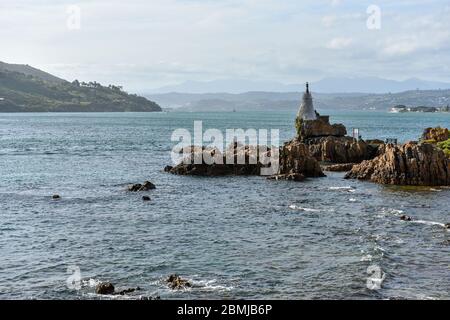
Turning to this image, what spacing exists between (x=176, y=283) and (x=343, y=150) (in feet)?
218

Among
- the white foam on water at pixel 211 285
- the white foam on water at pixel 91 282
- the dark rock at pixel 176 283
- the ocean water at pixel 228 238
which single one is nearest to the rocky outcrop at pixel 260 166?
the ocean water at pixel 228 238

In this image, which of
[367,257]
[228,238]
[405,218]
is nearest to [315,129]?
[405,218]

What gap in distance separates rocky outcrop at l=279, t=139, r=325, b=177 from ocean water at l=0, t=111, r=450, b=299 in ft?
A: 7.99

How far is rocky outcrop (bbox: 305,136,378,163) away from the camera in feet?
305

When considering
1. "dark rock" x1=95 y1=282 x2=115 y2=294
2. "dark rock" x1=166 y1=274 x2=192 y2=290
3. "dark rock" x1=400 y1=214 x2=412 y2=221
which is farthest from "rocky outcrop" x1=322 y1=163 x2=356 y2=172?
"dark rock" x1=95 y1=282 x2=115 y2=294

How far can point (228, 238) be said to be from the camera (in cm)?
4441

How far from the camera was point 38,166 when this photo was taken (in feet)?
306

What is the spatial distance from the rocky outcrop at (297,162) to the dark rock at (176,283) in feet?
153

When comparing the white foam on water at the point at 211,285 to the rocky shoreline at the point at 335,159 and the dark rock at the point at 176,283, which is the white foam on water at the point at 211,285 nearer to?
the dark rock at the point at 176,283

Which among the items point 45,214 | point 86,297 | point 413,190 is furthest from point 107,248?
point 413,190

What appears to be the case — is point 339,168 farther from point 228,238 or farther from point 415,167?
point 228,238

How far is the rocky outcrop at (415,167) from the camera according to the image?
70875mm

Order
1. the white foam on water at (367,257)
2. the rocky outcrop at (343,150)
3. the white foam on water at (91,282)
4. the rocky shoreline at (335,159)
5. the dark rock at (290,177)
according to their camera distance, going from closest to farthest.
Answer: the white foam on water at (91,282) → the white foam on water at (367,257) → the rocky shoreline at (335,159) → the dark rock at (290,177) → the rocky outcrop at (343,150)
